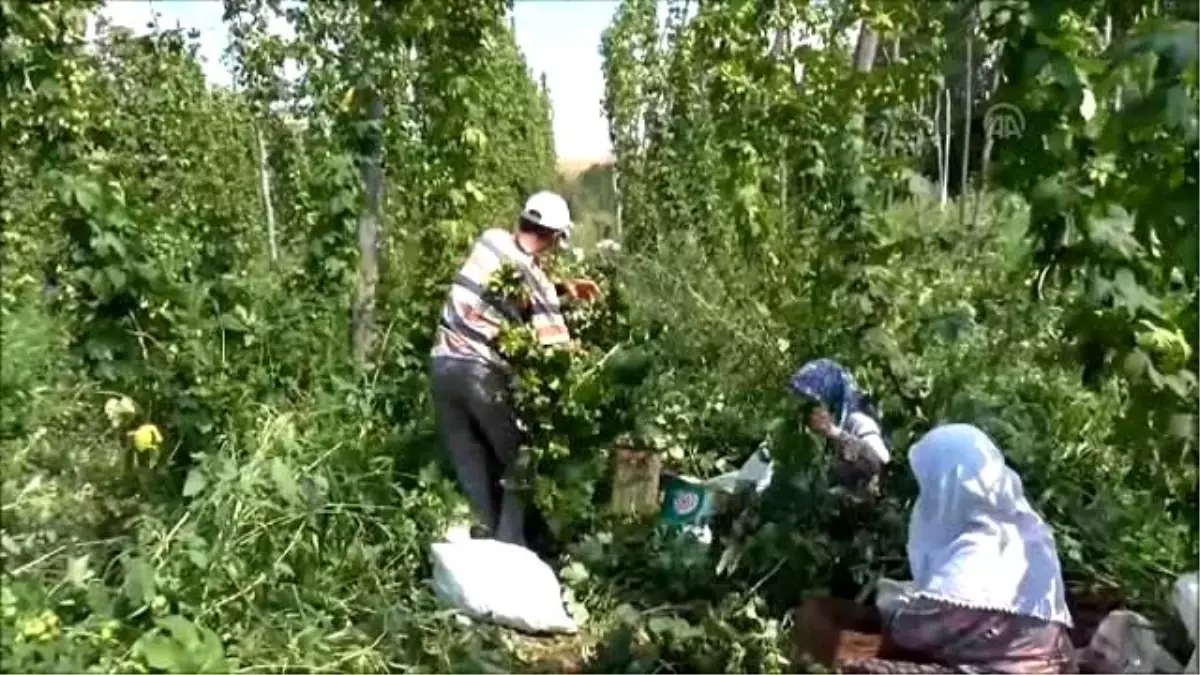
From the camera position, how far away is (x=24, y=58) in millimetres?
4754

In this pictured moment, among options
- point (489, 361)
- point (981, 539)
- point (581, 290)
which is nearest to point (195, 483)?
point (489, 361)

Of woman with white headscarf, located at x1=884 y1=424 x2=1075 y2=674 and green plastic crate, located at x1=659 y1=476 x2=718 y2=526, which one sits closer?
woman with white headscarf, located at x1=884 y1=424 x2=1075 y2=674

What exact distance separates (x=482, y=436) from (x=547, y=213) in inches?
35.0

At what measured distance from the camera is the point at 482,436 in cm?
659

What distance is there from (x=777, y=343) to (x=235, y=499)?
2.84 meters

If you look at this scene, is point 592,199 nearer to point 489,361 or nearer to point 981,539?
point 489,361

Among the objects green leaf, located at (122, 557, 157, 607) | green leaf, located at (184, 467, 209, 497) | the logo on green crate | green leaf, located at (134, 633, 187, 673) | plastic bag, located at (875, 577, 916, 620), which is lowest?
the logo on green crate

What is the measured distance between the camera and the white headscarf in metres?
4.38

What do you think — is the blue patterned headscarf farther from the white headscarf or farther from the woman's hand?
the white headscarf

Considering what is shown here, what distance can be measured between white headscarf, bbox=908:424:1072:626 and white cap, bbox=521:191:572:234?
2.29 meters

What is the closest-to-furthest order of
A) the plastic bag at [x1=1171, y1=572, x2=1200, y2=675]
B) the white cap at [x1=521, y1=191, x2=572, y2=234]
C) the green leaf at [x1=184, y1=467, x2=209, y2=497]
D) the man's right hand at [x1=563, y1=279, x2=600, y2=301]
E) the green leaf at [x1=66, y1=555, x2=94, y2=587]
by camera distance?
the plastic bag at [x1=1171, y1=572, x2=1200, y2=675]
the green leaf at [x1=66, y1=555, x2=94, y2=587]
the green leaf at [x1=184, y1=467, x2=209, y2=497]
the white cap at [x1=521, y1=191, x2=572, y2=234]
the man's right hand at [x1=563, y1=279, x2=600, y2=301]

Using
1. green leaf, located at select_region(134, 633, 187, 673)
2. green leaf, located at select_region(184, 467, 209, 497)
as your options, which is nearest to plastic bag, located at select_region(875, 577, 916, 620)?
green leaf, located at select_region(134, 633, 187, 673)

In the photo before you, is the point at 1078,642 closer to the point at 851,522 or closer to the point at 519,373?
the point at 851,522

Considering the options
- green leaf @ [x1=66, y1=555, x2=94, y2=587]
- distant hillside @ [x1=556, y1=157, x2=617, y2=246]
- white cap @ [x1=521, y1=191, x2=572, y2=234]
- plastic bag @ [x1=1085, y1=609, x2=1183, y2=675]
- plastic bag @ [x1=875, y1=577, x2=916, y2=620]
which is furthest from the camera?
distant hillside @ [x1=556, y1=157, x2=617, y2=246]
